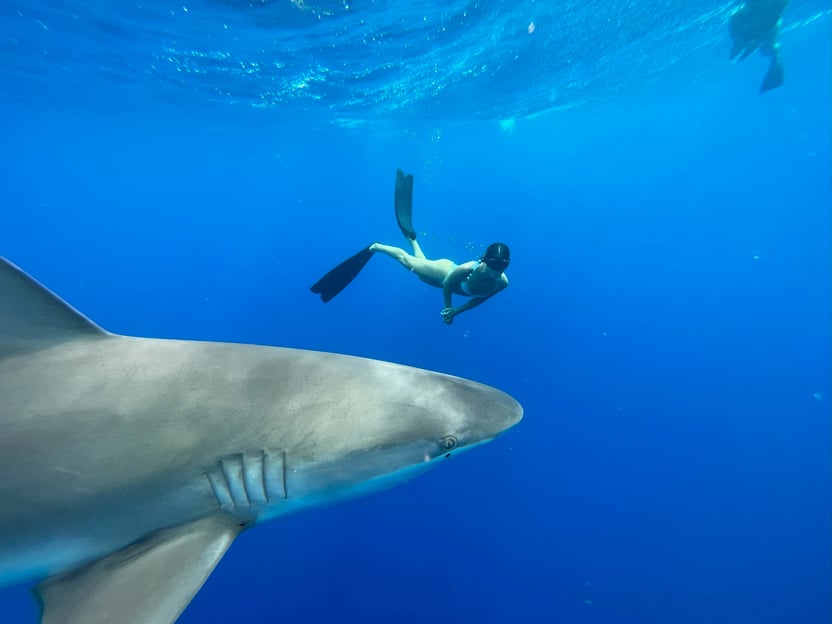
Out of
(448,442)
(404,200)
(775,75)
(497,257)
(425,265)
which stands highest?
(775,75)

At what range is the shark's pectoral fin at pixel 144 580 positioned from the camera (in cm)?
202

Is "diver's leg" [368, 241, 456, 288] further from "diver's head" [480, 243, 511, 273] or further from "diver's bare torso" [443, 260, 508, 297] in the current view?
"diver's head" [480, 243, 511, 273]

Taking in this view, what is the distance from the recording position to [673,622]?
10125 mm

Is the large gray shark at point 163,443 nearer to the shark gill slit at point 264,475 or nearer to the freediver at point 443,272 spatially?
the shark gill slit at point 264,475

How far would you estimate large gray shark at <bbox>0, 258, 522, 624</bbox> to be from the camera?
233 centimetres

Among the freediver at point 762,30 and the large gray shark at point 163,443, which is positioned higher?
the freediver at point 762,30

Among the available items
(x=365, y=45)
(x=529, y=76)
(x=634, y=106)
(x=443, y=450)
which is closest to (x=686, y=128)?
(x=634, y=106)

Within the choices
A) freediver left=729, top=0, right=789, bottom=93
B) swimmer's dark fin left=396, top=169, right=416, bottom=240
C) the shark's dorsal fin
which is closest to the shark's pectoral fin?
the shark's dorsal fin

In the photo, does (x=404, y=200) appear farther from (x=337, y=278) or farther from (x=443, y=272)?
(x=337, y=278)

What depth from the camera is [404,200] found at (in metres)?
11.8

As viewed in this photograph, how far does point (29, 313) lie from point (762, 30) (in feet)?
75.4

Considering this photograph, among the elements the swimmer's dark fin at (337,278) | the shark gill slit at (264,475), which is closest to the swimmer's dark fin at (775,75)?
the swimmer's dark fin at (337,278)

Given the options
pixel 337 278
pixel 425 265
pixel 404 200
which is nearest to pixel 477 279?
pixel 425 265

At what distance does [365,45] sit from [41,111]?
25.5 m
